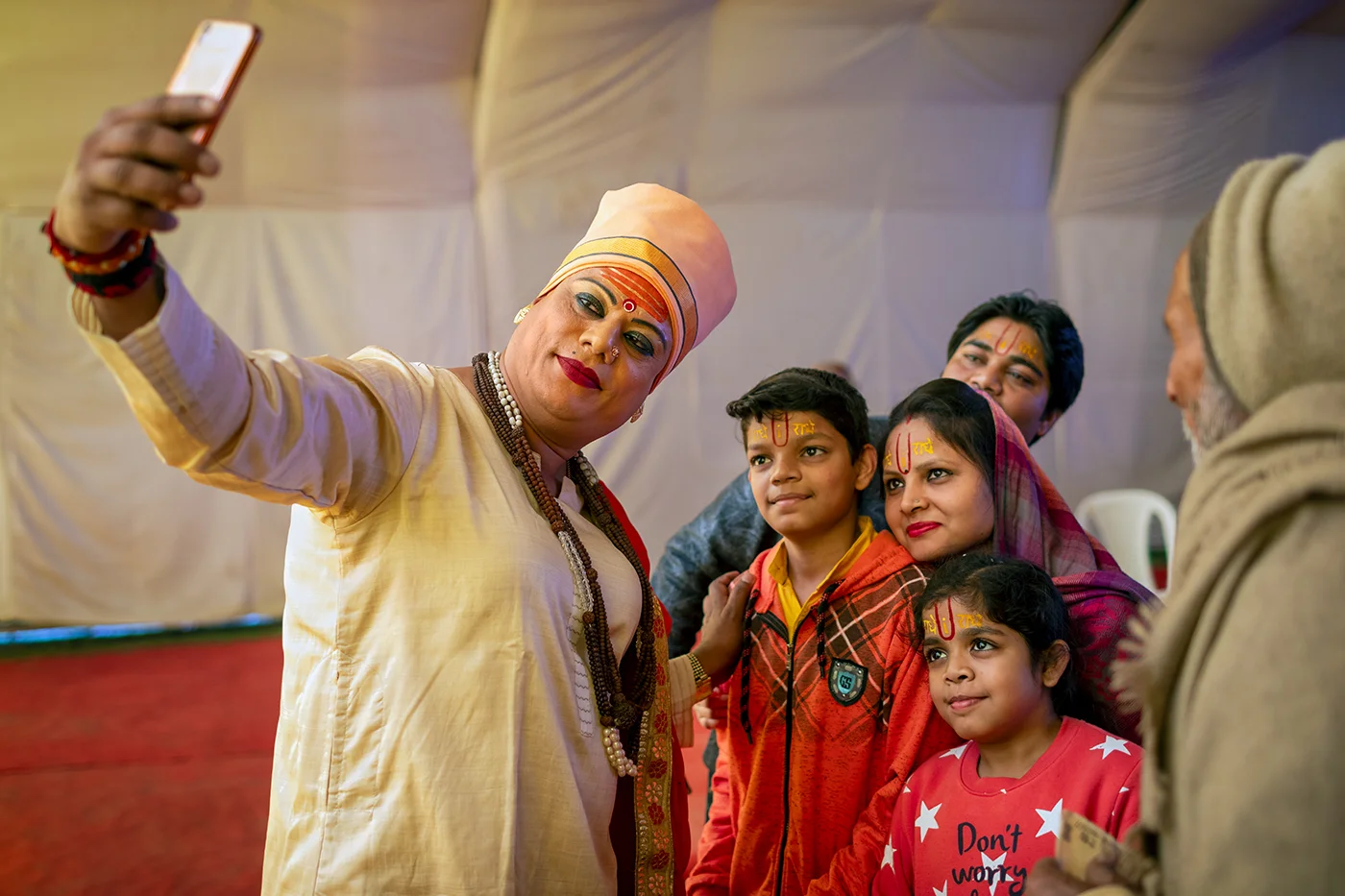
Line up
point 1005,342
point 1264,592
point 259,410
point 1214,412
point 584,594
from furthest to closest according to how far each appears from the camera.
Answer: point 1005,342
point 584,594
point 259,410
point 1214,412
point 1264,592

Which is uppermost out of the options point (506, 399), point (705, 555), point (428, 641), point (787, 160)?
point (787, 160)

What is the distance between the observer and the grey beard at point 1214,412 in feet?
3.48

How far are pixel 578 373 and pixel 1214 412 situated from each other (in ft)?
3.64

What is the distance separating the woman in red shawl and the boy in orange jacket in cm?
10

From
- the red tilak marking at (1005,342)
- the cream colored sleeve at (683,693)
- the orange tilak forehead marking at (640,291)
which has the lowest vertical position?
the cream colored sleeve at (683,693)

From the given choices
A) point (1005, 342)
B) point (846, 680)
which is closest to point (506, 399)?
point (846, 680)

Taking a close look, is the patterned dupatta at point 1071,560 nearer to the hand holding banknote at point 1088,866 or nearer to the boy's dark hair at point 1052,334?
the boy's dark hair at point 1052,334

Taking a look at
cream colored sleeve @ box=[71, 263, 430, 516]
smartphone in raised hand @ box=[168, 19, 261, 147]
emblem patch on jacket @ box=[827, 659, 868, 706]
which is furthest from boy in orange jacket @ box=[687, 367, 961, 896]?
smartphone in raised hand @ box=[168, 19, 261, 147]

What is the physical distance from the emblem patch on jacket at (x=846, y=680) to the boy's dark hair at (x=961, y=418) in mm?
532

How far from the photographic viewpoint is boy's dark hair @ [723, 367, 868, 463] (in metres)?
2.38

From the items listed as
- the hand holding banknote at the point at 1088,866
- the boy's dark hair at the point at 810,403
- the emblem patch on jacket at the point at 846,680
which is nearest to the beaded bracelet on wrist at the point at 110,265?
the hand holding banknote at the point at 1088,866

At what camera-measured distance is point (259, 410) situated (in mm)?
1271

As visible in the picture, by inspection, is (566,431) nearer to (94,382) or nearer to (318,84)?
(318,84)

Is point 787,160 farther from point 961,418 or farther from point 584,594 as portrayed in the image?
point 584,594
